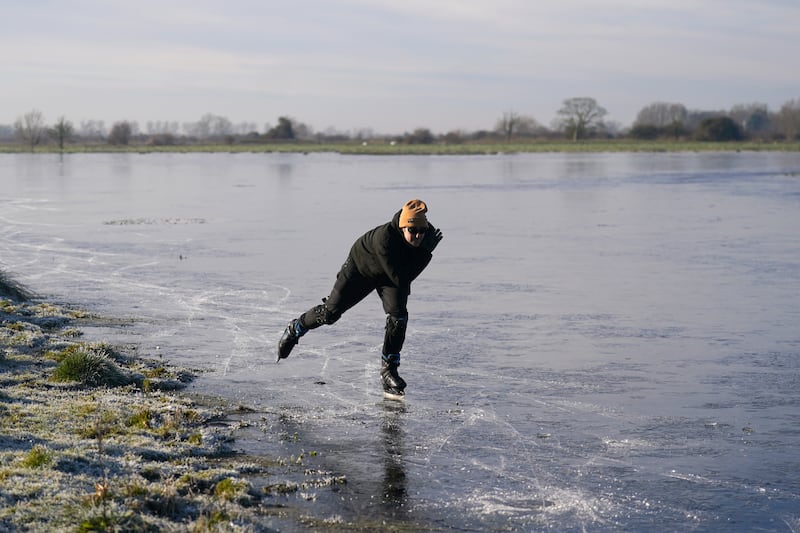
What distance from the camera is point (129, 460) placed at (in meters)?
5.84

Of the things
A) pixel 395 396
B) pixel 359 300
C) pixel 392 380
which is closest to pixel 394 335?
pixel 392 380

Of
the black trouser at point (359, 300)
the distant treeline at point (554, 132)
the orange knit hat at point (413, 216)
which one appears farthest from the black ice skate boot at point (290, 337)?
the distant treeline at point (554, 132)

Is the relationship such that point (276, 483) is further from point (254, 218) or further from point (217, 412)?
point (254, 218)

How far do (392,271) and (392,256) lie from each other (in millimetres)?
114

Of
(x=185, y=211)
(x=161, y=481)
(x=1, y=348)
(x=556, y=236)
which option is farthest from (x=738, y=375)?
(x=185, y=211)

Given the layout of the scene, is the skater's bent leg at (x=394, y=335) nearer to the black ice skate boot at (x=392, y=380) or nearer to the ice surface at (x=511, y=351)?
the black ice skate boot at (x=392, y=380)

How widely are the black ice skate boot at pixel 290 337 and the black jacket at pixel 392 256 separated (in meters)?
0.97

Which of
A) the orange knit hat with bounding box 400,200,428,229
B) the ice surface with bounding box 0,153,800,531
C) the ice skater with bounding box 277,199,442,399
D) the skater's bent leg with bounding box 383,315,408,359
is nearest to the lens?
the ice surface with bounding box 0,153,800,531

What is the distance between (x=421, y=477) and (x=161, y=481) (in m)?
1.49

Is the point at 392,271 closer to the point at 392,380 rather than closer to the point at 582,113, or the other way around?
the point at 392,380

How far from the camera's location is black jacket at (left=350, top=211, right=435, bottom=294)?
302 inches

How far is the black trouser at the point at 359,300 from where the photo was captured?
25.7 feet

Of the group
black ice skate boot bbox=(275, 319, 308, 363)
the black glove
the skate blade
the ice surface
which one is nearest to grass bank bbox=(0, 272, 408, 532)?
the ice surface

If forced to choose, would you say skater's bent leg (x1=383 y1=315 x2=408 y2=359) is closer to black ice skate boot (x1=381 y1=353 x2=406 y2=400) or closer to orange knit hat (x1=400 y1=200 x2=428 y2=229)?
black ice skate boot (x1=381 y1=353 x2=406 y2=400)
